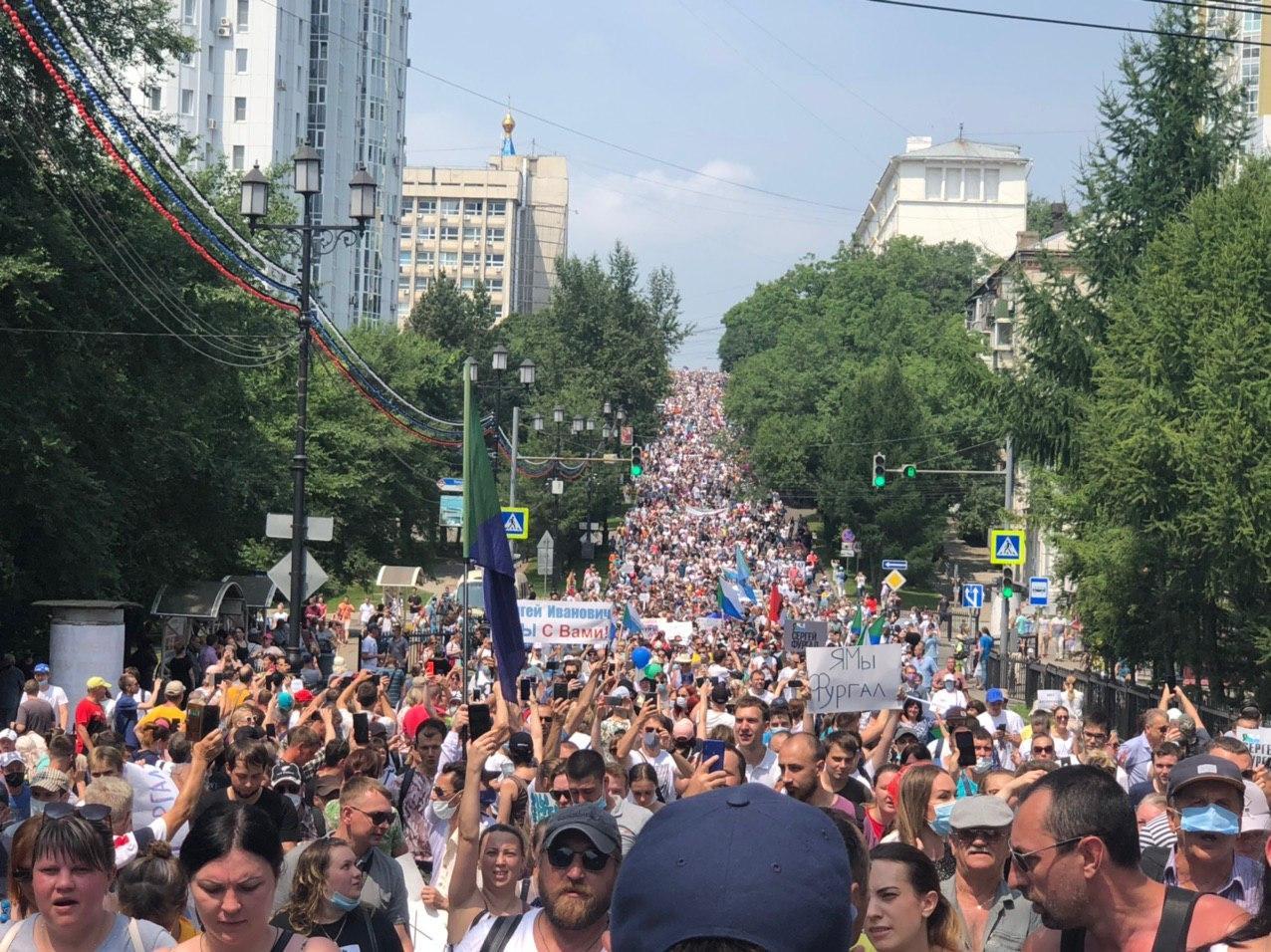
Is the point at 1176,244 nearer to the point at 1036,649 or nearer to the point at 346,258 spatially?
the point at 1036,649

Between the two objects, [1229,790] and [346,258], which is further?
[346,258]

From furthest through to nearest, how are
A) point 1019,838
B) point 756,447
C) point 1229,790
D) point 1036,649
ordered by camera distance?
point 756,447 < point 1036,649 < point 1229,790 < point 1019,838

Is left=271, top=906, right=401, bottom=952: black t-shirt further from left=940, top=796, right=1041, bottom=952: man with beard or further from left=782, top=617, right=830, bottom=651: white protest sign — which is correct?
left=782, top=617, right=830, bottom=651: white protest sign

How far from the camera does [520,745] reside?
36.7 feet

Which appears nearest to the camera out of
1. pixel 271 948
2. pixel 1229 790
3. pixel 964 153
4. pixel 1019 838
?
pixel 1019 838

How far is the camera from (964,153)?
164625mm

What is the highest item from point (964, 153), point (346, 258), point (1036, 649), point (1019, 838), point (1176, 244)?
point (964, 153)

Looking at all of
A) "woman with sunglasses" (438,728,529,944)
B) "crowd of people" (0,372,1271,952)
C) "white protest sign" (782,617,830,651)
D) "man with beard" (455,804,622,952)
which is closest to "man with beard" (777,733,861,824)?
"crowd of people" (0,372,1271,952)

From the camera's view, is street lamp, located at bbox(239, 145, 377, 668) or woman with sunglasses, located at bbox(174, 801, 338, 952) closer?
woman with sunglasses, located at bbox(174, 801, 338, 952)

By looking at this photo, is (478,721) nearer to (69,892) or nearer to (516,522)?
(69,892)

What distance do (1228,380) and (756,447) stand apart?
69.6 m

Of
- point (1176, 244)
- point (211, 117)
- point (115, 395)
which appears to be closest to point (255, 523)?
point (115, 395)

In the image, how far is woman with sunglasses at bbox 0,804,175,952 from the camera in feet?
18.0

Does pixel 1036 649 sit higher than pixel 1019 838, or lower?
lower
